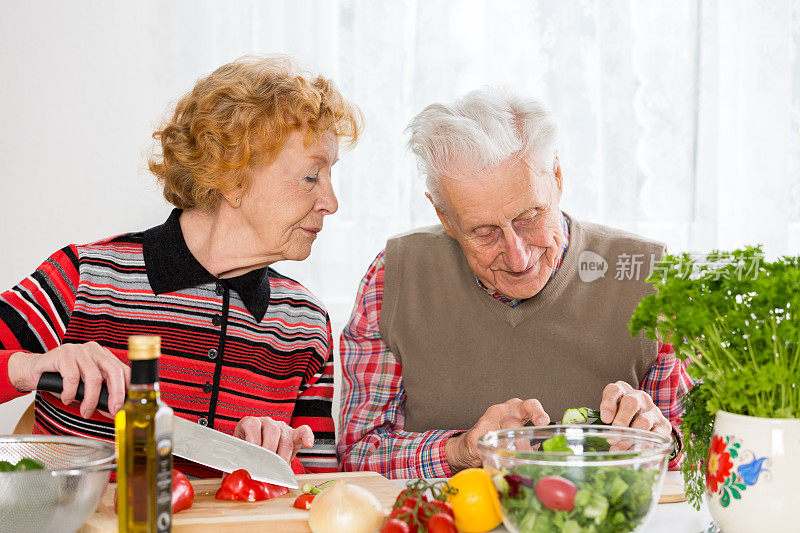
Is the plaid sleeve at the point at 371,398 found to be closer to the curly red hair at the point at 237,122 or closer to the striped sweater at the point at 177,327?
the striped sweater at the point at 177,327

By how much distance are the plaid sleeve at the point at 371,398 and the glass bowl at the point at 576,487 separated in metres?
0.67

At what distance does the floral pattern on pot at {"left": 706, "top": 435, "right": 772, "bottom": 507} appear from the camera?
2.86ft

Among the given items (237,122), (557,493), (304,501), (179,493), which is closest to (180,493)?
(179,493)

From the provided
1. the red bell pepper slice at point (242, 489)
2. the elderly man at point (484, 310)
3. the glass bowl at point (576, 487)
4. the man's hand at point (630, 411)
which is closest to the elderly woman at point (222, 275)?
the elderly man at point (484, 310)

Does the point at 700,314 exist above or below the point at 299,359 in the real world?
above

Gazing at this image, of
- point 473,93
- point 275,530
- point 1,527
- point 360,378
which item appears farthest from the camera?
point 360,378

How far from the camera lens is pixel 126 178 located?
214cm

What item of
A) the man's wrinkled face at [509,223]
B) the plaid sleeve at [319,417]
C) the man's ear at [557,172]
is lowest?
the plaid sleeve at [319,417]

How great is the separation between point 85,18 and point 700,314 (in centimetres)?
188

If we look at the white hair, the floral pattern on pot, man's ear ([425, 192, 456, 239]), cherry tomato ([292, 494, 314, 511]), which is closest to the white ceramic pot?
the floral pattern on pot

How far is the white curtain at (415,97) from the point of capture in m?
2.11

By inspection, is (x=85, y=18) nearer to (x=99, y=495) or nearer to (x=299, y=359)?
(x=299, y=359)

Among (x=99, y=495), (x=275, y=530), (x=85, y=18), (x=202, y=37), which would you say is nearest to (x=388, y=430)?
(x=275, y=530)

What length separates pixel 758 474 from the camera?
870 mm
